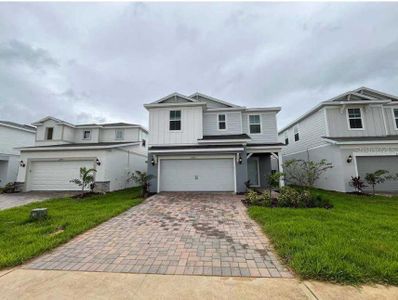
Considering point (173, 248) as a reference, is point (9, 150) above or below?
above

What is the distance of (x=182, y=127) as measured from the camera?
12688mm

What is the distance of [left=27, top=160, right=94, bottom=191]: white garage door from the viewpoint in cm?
1292

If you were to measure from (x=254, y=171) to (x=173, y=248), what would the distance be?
38.4 feet

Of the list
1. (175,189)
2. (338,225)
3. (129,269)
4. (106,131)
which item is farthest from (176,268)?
(106,131)

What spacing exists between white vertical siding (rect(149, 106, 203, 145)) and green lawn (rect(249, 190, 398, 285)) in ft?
24.7

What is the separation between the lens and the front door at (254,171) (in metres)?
14.3

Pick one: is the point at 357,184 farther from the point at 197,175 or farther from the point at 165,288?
the point at 165,288

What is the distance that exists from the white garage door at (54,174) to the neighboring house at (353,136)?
55.2 ft

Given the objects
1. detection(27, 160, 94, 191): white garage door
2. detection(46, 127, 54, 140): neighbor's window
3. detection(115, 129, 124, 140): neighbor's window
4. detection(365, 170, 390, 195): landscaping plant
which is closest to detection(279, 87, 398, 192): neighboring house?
detection(365, 170, 390, 195): landscaping plant

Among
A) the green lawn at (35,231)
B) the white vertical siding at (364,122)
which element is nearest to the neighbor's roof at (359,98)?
the white vertical siding at (364,122)

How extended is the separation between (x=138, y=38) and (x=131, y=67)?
3469 millimetres

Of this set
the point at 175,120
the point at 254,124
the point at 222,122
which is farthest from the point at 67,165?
the point at 254,124

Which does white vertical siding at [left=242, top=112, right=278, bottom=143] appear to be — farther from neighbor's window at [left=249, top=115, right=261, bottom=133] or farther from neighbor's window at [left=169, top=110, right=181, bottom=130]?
neighbor's window at [left=169, top=110, right=181, bottom=130]

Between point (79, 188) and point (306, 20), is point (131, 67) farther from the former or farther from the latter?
point (306, 20)
